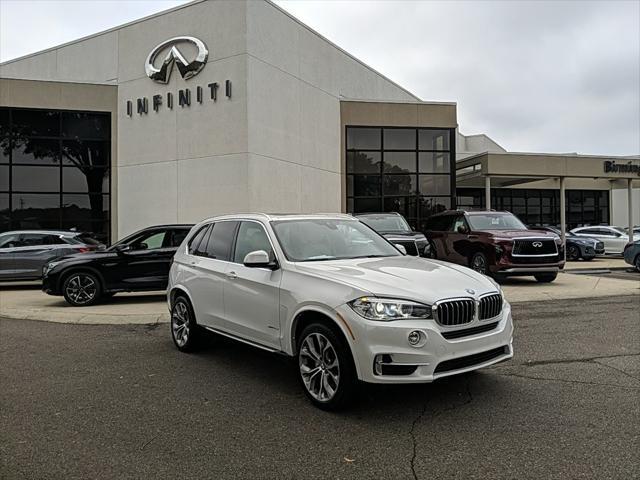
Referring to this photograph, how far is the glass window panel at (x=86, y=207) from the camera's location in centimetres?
2019

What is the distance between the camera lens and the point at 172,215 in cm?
1895

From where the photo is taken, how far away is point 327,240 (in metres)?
5.54

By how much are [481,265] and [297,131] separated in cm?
951

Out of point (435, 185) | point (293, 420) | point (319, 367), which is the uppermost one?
point (435, 185)

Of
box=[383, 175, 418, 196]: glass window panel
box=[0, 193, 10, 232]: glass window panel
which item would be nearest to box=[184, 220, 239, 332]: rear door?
box=[0, 193, 10, 232]: glass window panel

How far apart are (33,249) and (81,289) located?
4.49 m

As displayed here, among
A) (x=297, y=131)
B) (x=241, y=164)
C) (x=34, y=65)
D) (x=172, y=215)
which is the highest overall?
(x=34, y=65)

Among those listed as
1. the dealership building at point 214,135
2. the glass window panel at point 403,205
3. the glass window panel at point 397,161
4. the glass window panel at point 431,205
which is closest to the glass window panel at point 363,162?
the dealership building at point 214,135

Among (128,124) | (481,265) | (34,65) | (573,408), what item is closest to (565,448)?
(573,408)

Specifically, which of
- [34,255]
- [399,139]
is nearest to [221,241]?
[34,255]

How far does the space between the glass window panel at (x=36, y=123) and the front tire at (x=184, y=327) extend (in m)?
16.6

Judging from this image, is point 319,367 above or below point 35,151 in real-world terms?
below

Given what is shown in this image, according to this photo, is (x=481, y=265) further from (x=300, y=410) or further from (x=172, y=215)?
(x=172, y=215)

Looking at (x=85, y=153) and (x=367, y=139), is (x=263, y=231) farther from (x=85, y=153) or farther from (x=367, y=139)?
(x=367, y=139)
